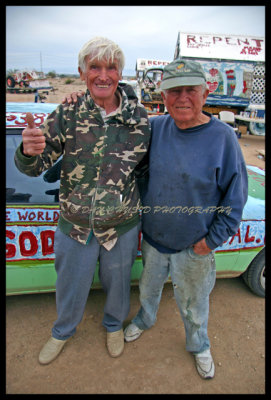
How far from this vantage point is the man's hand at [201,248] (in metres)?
1.55

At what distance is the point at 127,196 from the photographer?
1.64 metres

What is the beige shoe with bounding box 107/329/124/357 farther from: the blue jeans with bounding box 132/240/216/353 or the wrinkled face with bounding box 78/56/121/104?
the wrinkled face with bounding box 78/56/121/104

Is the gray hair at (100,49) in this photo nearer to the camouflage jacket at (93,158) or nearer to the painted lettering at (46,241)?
the camouflage jacket at (93,158)

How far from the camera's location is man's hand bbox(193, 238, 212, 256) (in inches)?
61.1

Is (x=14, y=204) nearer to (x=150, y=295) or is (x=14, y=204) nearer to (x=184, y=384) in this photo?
(x=150, y=295)

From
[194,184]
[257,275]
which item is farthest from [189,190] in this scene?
[257,275]

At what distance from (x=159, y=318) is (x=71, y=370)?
874 mm

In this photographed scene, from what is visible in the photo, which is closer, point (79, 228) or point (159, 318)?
point (79, 228)

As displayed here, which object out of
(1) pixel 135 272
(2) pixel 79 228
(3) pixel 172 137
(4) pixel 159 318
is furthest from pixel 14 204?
(4) pixel 159 318

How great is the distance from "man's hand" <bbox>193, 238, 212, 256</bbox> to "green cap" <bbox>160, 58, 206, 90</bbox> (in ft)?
3.02

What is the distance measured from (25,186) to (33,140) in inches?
32.7

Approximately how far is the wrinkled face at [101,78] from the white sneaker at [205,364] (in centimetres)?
197

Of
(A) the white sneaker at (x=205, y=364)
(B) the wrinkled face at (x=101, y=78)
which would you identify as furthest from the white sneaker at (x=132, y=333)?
(B) the wrinkled face at (x=101, y=78)

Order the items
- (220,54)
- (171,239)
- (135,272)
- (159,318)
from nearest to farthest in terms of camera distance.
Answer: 1. (171,239)
2. (135,272)
3. (159,318)
4. (220,54)
